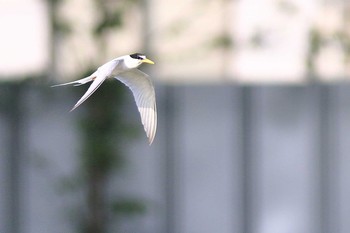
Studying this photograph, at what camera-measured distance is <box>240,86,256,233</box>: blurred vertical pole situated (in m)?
5.38

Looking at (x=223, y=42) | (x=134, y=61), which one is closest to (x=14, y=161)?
(x=223, y=42)

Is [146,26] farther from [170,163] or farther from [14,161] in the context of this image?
[14,161]

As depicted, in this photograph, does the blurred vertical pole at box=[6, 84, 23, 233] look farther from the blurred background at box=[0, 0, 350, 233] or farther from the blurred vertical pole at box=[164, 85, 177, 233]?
the blurred vertical pole at box=[164, 85, 177, 233]

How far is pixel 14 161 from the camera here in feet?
17.5

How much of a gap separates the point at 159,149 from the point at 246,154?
1.56 ft

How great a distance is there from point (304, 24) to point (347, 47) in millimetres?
298

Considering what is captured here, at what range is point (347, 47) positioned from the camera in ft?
19.5

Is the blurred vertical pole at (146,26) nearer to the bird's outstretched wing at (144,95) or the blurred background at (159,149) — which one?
the blurred background at (159,149)

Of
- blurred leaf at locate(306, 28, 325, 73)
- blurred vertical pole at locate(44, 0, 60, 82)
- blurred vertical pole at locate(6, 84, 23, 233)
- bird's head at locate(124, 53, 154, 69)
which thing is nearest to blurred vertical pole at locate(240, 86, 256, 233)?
blurred leaf at locate(306, 28, 325, 73)

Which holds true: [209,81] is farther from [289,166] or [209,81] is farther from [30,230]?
[30,230]

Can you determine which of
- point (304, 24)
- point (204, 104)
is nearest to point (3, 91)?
point (204, 104)

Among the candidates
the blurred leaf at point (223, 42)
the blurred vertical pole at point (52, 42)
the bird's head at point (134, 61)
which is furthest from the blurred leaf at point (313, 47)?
the bird's head at point (134, 61)

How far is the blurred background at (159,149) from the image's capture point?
17.4 ft

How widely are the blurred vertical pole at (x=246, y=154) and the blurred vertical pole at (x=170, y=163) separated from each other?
1.22 feet
